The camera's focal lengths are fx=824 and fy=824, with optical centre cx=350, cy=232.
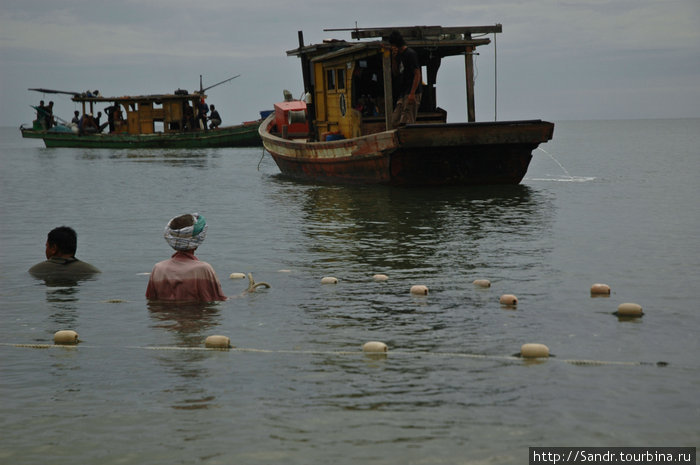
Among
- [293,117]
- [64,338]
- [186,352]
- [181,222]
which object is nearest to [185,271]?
[181,222]

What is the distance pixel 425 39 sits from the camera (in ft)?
63.1

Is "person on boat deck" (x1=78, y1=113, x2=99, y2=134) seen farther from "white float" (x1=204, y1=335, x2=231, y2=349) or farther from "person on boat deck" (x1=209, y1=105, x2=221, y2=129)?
"white float" (x1=204, y1=335, x2=231, y2=349)

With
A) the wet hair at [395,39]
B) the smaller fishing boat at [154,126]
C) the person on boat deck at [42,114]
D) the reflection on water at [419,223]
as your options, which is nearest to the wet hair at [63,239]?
the reflection on water at [419,223]

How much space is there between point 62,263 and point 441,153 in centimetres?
1100

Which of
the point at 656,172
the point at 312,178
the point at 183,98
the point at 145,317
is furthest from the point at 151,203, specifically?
the point at 183,98

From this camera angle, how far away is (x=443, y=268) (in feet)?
33.1

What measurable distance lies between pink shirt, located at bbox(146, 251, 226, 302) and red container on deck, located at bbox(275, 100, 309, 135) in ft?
58.4

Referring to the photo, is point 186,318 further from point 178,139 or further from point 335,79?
point 178,139

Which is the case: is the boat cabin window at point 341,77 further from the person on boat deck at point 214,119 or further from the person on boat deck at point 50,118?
the person on boat deck at point 50,118

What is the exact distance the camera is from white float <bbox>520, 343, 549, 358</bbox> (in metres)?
5.83

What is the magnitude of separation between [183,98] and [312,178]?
2642cm

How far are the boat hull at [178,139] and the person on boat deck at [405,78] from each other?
1287 inches

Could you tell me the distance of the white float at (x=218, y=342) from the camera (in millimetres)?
6254

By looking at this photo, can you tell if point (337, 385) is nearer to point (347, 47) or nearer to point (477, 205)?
point (477, 205)
